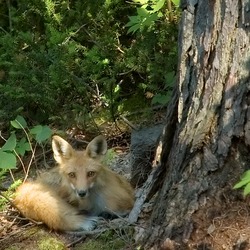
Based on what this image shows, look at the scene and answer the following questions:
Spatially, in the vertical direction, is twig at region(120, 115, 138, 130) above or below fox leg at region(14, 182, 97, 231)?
above

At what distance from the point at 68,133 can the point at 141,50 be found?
132cm

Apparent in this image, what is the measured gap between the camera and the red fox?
5.49 m

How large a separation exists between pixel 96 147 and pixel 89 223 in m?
0.78

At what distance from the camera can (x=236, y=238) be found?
3902 mm

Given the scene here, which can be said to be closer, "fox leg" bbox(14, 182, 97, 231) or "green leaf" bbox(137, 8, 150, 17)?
"fox leg" bbox(14, 182, 97, 231)

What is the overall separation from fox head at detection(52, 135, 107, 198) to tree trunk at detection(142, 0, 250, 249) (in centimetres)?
129

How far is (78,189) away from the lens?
550 centimetres

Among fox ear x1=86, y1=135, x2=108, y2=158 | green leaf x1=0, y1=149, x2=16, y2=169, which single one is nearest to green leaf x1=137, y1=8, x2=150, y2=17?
fox ear x1=86, y1=135, x2=108, y2=158

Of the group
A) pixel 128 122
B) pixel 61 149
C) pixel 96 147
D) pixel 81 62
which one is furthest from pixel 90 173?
pixel 81 62

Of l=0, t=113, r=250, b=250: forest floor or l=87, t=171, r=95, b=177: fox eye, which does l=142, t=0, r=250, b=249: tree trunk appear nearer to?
l=0, t=113, r=250, b=250: forest floor

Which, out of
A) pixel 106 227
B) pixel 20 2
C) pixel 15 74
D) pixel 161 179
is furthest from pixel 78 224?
pixel 20 2

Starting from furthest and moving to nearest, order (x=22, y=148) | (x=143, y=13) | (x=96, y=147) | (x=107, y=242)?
1. (x=143, y=13)
2. (x=22, y=148)
3. (x=96, y=147)
4. (x=107, y=242)

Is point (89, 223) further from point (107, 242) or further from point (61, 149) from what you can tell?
point (61, 149)

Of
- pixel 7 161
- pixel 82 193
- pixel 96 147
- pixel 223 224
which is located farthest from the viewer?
pixel 96 147
